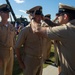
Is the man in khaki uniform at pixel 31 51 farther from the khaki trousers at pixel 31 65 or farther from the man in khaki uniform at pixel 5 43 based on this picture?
the man in khaki uniform at pixel 5 43

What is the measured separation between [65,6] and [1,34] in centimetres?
225

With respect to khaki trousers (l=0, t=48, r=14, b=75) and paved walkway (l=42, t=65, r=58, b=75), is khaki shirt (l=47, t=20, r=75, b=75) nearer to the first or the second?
khaki trousers (l=0, t=48, r=14, b=75)

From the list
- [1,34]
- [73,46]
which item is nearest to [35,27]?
[73,46]

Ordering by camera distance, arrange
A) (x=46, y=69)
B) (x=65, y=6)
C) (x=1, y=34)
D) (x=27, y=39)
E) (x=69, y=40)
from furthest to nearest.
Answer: (x=46, y=69), (x=1, y=34), (x=27, y=39), (x=65, y=6), (x=69, y=40)

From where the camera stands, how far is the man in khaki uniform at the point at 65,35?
3398 mm

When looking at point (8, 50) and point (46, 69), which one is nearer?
point (8, 50)

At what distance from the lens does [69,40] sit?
3.42 meters

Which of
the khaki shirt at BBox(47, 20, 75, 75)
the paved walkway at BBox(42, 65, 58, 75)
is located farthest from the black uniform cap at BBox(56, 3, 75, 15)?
the paved walkway at BBox(42, 65, 58, 75)

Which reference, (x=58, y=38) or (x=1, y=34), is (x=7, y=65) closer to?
(x=1, y=34)

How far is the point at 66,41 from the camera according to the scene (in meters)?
3.44

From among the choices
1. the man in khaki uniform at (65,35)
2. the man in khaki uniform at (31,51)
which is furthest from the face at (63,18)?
the man in khaki uniform at (31,51)

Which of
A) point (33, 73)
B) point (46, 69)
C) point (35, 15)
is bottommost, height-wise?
point (46, 69)

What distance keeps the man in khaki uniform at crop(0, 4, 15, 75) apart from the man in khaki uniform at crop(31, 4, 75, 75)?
2.12 m

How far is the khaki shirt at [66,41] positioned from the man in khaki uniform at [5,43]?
2254 millimetres
